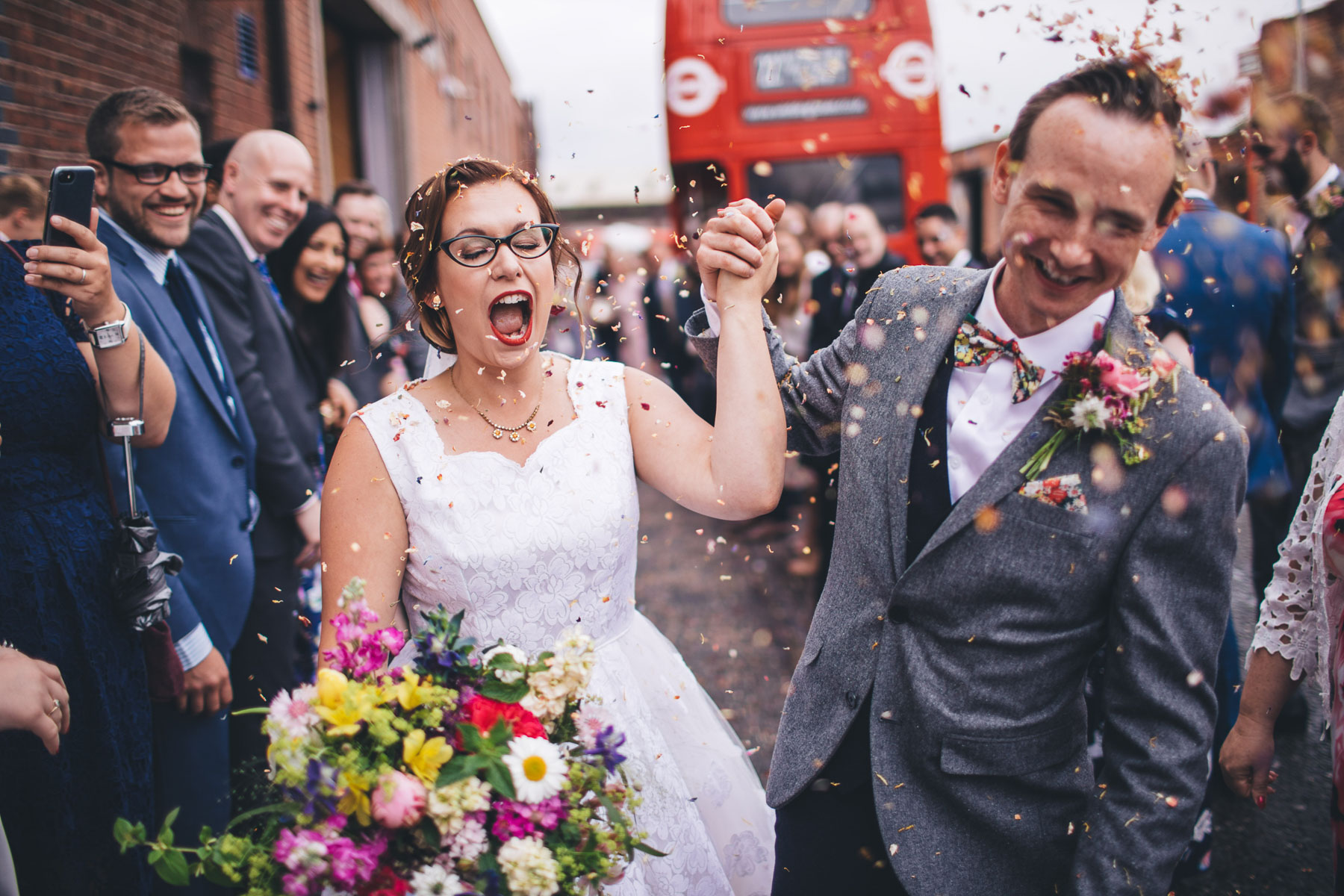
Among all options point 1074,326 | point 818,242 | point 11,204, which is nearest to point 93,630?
point 11,204

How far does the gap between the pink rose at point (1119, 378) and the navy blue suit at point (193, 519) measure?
2601mm

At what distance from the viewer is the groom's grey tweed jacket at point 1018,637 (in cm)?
157

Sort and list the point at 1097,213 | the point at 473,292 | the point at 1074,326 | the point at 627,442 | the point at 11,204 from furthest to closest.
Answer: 1. the point at 11,204
2. the point at 627,442
3. the point at 473,292
4. the point at 1074,326
5. the point at 1097,213

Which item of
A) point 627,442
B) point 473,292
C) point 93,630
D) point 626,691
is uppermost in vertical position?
point 473,292

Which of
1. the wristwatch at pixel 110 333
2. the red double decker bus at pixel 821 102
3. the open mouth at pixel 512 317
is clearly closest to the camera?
the open mouth at pixel 512 317

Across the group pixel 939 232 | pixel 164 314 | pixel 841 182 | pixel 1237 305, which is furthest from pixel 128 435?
pixel 841 182

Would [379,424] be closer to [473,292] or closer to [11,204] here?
[473,292]

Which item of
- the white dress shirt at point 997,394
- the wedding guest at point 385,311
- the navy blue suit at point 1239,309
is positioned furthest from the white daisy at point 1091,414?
the wedding guest at point 385,311

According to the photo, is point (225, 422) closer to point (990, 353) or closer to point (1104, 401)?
point (990, 353)

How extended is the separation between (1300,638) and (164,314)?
10.9 ft

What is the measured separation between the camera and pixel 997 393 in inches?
68.7

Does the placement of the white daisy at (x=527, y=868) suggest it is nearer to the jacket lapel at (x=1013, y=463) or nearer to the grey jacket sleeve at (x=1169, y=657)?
the jacket lapel at (x=1013, y=463)

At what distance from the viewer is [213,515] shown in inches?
116

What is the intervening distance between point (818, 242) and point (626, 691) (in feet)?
18.0
